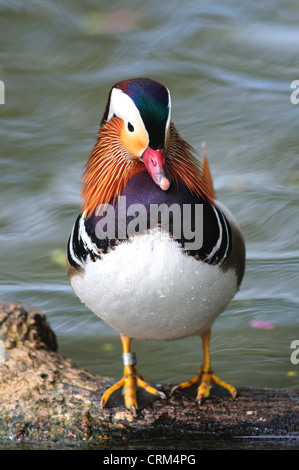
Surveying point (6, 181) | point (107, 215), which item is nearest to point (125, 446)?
point (107, 215)

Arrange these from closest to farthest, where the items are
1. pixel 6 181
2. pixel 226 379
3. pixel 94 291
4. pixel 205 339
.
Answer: pixel 94 291, pixel 205 339, pixel 226 379, pixel 6 181

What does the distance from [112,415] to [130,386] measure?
0.16 metres

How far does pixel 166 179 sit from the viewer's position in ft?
8.11

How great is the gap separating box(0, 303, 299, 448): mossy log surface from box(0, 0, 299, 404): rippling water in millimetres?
724

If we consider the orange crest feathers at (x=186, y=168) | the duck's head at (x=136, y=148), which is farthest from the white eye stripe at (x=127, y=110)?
the orange crest feathers at (x=186, y=168)

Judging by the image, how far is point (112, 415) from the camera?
8.96 ft

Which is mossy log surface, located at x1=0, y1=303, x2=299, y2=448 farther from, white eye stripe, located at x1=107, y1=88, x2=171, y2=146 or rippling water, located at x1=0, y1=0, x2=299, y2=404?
white eye stripe, located at x1=107, y1=88, x2=171, y2=146

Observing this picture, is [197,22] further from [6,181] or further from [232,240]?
[232,240]

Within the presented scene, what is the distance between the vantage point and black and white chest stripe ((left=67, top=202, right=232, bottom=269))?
8.39 feet

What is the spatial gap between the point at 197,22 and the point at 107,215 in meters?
5.21

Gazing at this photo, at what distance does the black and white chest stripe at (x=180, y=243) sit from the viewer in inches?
101

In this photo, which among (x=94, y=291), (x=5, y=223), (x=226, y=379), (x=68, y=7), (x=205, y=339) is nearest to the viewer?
(x=94, y=291)

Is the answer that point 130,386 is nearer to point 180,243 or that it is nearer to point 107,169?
point 180,243

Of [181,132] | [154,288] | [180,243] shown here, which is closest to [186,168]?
[180,243]
